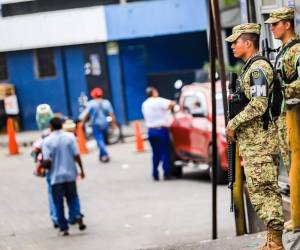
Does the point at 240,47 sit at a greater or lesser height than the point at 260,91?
greater

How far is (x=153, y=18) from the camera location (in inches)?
1200

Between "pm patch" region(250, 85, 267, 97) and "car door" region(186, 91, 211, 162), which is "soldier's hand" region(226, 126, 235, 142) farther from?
A: "car door" region(186, 91, 211, 162)

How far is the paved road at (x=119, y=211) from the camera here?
40.1ft

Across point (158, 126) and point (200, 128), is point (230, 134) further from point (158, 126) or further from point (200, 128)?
point (158, 126)

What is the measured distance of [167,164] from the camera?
18.3 m

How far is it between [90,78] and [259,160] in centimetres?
2375

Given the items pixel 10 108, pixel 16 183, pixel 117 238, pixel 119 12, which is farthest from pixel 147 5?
pixel 117 238

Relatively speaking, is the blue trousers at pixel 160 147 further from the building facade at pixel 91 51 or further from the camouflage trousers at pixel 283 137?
the building facade at pixel 91 51

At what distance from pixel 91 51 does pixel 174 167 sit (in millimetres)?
12630

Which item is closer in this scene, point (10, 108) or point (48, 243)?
point (48, 243)

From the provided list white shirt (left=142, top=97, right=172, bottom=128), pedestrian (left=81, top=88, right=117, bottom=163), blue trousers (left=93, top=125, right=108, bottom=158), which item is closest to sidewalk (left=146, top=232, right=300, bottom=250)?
white shirt (left=142, top=97, right=172, bottom=128)

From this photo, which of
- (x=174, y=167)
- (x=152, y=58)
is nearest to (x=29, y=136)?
(x=152, y=58)

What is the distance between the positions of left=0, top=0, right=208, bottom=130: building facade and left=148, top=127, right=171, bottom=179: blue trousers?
12.1m

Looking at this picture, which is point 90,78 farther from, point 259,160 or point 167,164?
point 259,160
